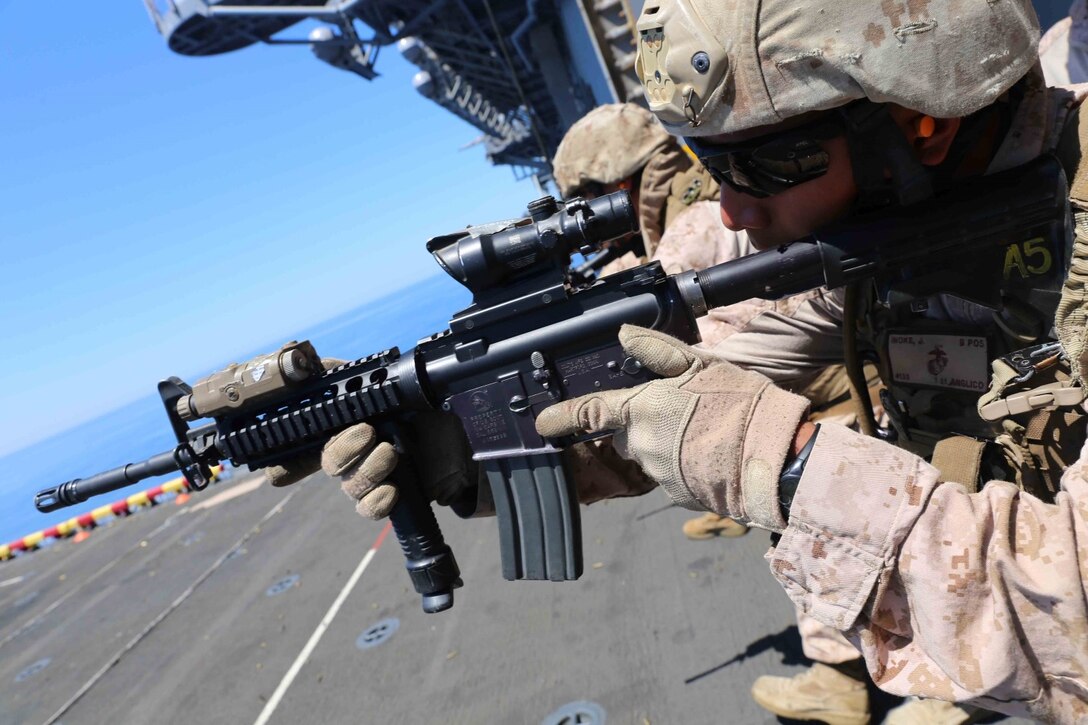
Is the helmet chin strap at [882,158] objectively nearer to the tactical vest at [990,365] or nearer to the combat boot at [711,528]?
the tactical vest at [990,365]

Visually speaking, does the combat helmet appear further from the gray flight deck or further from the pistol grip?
the gray flight deck

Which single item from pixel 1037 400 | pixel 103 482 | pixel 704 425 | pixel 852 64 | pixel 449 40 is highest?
pixel 449 40

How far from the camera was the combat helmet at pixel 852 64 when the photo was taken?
1229 mm

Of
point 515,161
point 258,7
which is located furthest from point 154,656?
point 515,161

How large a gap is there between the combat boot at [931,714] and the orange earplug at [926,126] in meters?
1.94

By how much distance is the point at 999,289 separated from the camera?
1.43 metres

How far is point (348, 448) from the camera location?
1.92 meters

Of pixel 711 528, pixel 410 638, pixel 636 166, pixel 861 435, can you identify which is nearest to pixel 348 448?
pixel 861 435

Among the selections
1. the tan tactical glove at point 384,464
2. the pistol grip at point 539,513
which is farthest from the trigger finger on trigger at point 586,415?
→ the tan tactical glove at point 384,464

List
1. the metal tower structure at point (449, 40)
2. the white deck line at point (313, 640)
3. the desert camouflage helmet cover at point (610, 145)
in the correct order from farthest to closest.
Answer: the metal tower structure at point (449, 40) < the white deck line at point (313, 640) < the desert camouflage helmet cover at point (610, 145)

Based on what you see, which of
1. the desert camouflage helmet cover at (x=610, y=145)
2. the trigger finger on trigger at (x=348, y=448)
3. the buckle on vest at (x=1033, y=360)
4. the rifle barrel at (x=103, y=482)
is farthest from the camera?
the desert camouflage helmet cover at (x=610, y=145)

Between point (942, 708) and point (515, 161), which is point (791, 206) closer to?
point (942, 708)

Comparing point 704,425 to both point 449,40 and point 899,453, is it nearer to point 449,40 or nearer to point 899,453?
point 899,453

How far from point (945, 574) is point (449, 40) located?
18.9m
